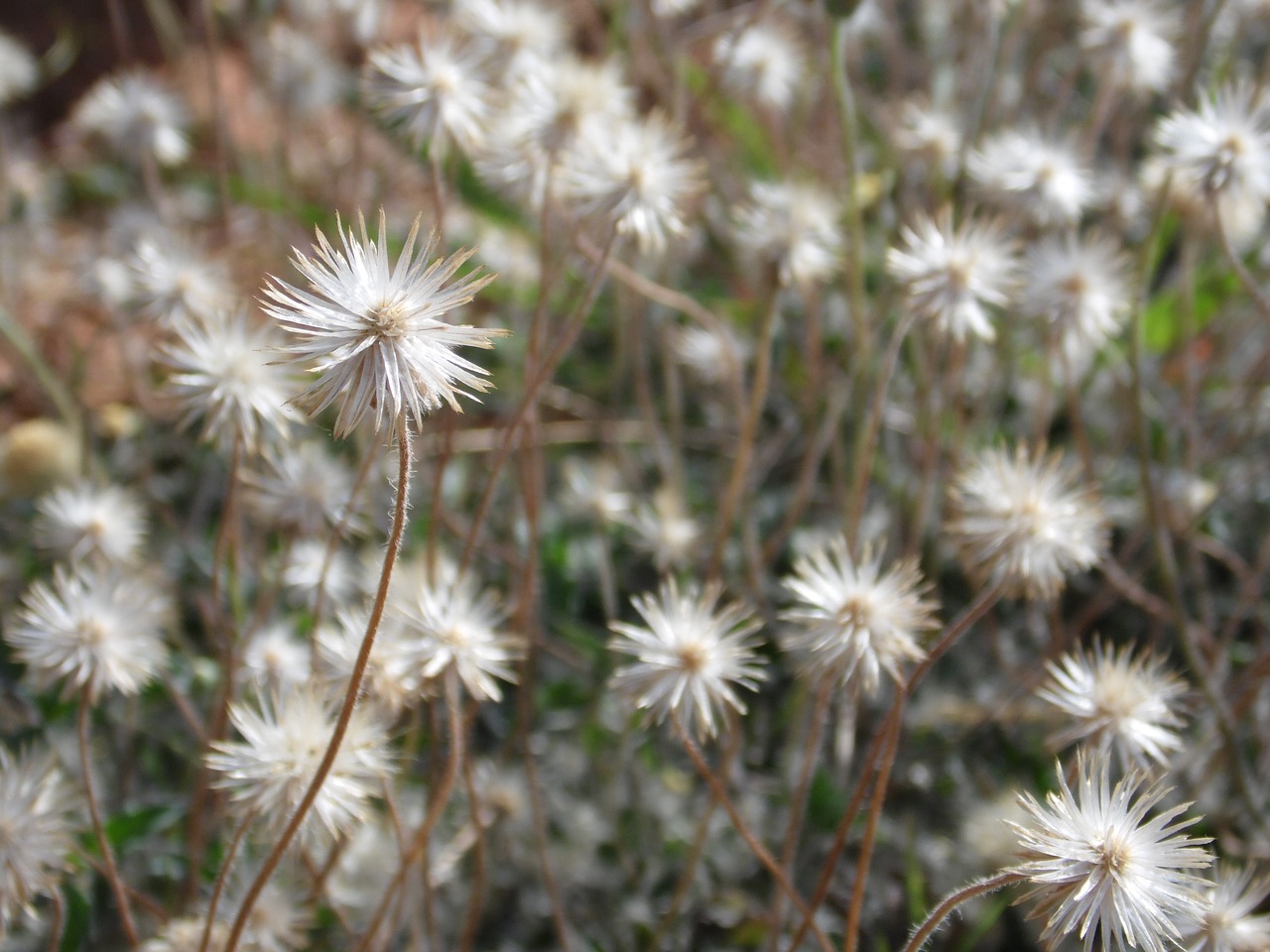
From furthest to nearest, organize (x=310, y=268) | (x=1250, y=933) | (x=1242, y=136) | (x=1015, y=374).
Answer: (x=1015, y=374) < (x=1242, y=136) < (x=1250, y=933) < (x=310, y=268)

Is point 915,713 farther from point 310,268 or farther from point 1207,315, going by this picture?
point 310,268

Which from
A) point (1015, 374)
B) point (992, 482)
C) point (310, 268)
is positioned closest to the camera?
point (310, 268)

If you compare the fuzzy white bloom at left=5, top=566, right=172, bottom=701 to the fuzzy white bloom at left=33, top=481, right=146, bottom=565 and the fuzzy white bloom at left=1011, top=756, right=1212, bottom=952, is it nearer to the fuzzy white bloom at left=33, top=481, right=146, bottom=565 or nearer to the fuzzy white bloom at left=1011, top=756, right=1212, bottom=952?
the fuzzy white bloom at left=33, top=481, right=146, bottom=565

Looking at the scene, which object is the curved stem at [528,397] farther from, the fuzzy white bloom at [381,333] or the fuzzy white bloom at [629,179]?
the fuzzy white bloom at [381,333]

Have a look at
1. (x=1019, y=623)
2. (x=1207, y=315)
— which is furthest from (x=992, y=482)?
(x=1207, y=315)

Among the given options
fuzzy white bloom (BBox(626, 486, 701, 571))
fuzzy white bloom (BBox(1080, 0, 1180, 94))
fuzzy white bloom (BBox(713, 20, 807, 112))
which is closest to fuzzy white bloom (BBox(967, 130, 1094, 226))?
fuzzy white bloom (BBox(1080, 0, 1180, 94))

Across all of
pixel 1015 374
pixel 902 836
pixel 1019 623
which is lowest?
pixel 902 836

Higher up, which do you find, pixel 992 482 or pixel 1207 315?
pixel 1207 315
